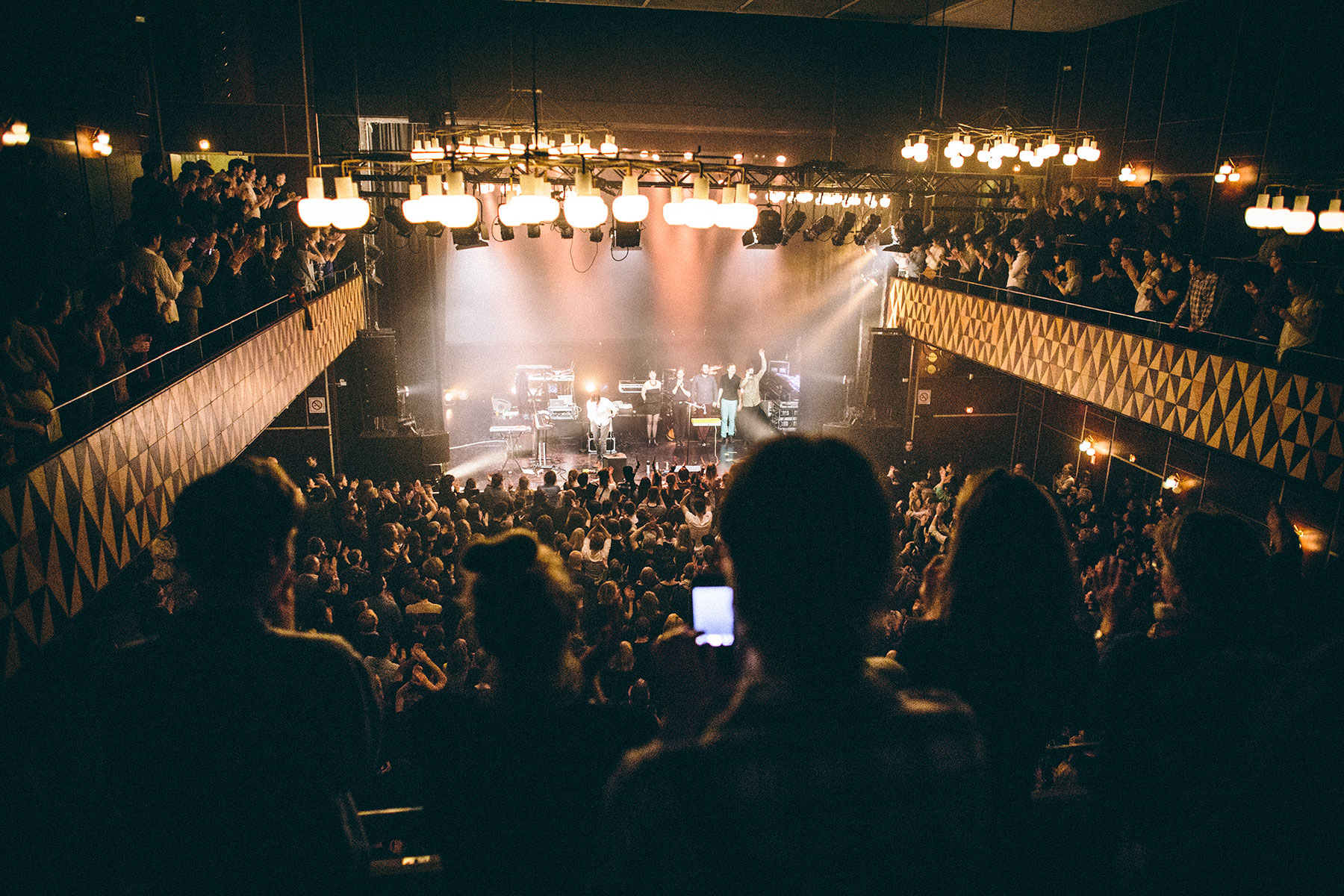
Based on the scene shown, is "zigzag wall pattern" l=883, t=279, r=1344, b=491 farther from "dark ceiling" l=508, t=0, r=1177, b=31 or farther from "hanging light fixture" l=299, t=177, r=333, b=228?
"hanging light fixture" l=299, t=177, r=333, b=228

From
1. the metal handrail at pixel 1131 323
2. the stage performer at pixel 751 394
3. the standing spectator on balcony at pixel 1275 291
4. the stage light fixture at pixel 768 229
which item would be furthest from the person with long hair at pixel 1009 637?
the stage performer at pixel 751 394

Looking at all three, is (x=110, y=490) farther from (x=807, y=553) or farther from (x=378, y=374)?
(x=378, y=374)

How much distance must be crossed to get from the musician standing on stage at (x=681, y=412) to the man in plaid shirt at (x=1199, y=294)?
9.94 m

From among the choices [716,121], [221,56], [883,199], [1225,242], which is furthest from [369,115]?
[1225,242]

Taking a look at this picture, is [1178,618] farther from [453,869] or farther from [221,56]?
[221,56]

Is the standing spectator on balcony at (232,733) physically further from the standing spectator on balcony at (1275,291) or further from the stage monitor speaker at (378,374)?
the stage monitor speaker at (378,374)

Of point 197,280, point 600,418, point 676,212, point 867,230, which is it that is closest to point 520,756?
point 676,212

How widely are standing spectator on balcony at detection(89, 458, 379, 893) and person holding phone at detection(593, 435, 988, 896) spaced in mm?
632

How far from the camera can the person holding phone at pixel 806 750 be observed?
91cm

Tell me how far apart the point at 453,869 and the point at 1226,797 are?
1362mm

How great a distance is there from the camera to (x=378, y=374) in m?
13.9

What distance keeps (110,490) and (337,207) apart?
2234 millimetres

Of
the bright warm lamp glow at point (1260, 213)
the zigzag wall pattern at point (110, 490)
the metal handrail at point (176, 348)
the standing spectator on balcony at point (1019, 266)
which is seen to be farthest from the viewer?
the standing spectator on balcony at point (1019, 266)

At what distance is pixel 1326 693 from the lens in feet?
4.02
